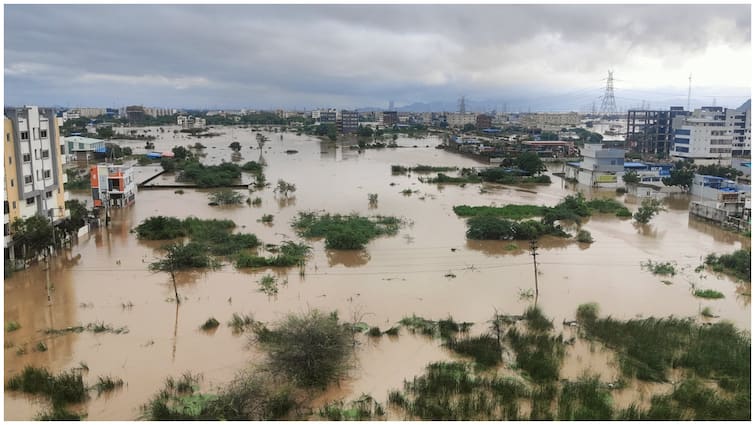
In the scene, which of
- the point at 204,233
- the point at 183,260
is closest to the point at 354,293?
the point at 183,260

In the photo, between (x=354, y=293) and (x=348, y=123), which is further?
(x=348, y=123)

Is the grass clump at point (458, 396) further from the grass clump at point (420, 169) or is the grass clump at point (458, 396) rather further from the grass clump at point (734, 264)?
the grass clump at point (420, 169)

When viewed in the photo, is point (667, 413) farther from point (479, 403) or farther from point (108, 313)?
point (108, 313)

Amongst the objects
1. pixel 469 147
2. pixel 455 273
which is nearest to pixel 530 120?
pixel 469 147

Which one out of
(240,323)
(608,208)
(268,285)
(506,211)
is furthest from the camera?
(608,208)

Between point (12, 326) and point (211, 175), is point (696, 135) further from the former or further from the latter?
point (12, 326)

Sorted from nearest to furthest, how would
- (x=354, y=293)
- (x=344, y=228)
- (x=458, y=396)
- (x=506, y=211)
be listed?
(x=458, y=396), (x=354, y=293), (x=344, y=228), (x=506, y=211)

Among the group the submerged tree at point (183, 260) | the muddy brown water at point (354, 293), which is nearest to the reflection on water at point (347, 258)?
the muddy brown water at point (354, 293)
